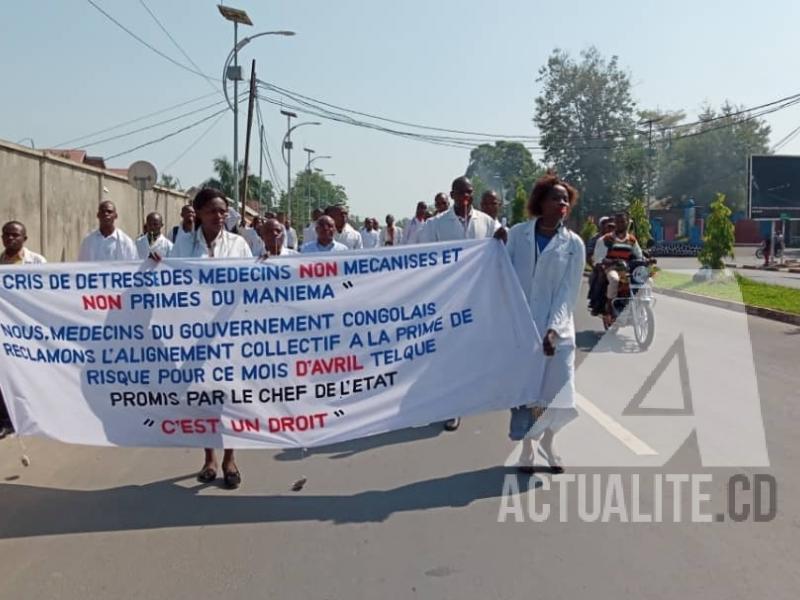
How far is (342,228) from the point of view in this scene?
37.6 feet

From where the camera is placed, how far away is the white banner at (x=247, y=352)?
5.32 m

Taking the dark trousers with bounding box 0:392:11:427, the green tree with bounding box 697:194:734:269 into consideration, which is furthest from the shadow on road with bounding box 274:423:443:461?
the green tree with bounding box 697:194:734:269

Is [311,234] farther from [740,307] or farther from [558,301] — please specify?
[740,307]

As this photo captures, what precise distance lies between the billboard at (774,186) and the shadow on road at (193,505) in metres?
34.4

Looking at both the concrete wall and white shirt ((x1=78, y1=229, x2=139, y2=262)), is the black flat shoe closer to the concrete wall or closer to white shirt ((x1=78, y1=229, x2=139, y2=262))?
white shirt ((x1=78, y1=229, x2=139, y2=262))

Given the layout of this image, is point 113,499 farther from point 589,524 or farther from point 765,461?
point 765,461

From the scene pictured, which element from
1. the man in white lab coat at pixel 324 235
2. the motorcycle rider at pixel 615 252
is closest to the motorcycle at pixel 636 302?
the motorcycle rider at pixel 615 252

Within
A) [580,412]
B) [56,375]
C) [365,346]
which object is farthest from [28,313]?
[580,412]

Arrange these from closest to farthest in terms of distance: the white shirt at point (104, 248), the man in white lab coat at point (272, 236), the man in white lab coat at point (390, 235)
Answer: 1. the man in white lab coat at point (272, 236)
2. the white shirt at point (104, 248)
3. the man in white lab coat at point (390, 235)

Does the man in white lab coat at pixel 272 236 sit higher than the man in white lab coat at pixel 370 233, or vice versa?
the man in white lab coat at pixel 370 233

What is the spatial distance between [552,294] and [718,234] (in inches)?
747

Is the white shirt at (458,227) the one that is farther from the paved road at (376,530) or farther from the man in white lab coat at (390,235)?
the man in white lab coat at (390,235)

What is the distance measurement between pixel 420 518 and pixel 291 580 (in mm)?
1035

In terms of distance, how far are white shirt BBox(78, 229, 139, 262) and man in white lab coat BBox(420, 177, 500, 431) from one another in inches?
109
